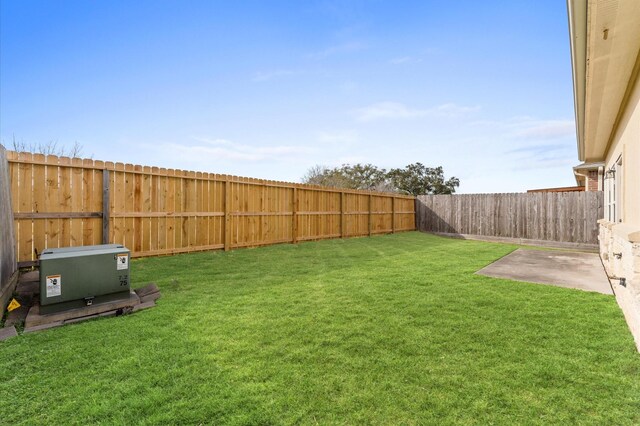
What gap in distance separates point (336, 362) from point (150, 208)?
564 centimetres

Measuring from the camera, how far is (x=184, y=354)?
2.32 meters

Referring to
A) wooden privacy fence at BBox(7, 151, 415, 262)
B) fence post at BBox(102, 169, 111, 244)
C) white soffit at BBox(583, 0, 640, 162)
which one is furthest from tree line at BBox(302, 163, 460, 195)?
white soffit at BBox(583, 0, 640, 162)

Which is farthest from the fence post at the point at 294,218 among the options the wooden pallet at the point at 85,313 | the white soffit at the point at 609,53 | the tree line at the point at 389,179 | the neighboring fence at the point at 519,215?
the tree line at the point at 389,179

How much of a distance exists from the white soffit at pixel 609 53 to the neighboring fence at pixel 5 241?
20.2ft

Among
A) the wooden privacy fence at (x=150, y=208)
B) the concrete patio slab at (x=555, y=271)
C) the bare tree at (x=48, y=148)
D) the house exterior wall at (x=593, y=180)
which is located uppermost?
the bare tree at (x=48, y=148)

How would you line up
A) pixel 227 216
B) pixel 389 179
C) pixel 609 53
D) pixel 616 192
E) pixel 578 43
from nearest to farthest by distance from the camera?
pixel 578 43 < pixel 609 53 < pixel 616 192 < pixel 227 216 < pixel 389 179

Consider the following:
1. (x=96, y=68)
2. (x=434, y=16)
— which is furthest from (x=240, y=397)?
(x=96, y=68)

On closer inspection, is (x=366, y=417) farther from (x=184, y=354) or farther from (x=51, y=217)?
(x=51, y=217)

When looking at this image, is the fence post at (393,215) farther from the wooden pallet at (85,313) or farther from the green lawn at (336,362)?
the wooden pallet at (85,313)

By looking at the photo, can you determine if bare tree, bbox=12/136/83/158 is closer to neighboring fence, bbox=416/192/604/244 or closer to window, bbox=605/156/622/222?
window, bbox=605/156/622/222

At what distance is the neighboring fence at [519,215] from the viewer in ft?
35.1

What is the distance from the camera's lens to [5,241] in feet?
11.9

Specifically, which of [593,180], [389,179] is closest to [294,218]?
[593,180]

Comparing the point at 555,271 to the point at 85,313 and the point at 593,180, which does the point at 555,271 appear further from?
the point at 593,180
